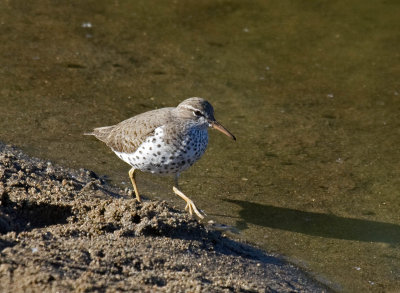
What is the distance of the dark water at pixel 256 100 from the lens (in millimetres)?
7496

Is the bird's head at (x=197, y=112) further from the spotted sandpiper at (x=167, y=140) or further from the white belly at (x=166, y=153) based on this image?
the white belly at (x=166, y=153)

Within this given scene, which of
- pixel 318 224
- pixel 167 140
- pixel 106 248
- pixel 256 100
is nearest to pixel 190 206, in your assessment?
pixel 167 140

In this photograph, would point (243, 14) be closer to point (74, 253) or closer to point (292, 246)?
point (292, 246)

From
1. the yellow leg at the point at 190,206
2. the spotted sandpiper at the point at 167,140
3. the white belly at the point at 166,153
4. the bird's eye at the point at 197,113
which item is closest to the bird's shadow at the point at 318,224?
the yellow leg at the point at 190,206

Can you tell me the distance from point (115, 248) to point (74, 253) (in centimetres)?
35

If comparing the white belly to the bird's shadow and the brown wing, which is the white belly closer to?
the brown wing

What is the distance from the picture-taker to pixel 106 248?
538 centimetres

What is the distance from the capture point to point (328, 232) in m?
7.37

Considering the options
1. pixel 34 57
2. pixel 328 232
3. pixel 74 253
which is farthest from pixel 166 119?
pixel 34 57

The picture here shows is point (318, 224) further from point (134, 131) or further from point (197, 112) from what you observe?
point (134, 131)

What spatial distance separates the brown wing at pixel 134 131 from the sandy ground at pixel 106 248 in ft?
2.25

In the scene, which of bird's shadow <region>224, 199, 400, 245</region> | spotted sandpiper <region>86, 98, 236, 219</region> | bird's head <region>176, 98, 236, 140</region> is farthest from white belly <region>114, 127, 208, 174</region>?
bird's shadow <region>224, 199, 400, 245</region>

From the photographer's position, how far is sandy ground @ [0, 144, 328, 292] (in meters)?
4.84

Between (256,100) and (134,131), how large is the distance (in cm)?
306
